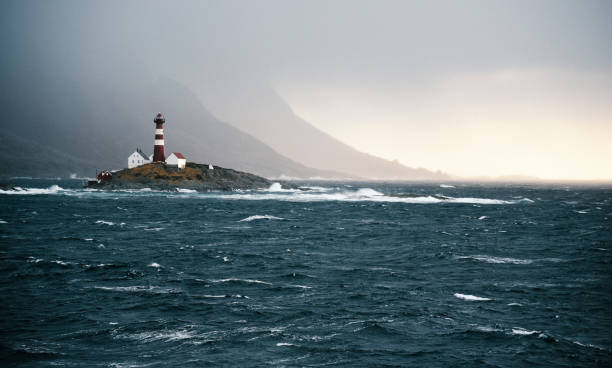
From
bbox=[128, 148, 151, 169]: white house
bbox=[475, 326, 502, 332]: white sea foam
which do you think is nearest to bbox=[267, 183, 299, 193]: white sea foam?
bbox=[128, 148, 151, 169]: white house

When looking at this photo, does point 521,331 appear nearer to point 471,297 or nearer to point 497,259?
point 471,297

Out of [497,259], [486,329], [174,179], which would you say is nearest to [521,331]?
[486,329]

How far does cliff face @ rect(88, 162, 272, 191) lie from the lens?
435 ft

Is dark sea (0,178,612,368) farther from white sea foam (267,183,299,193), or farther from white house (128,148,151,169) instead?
white sea foam (267,183,299,193)

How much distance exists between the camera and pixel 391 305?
23.3 m

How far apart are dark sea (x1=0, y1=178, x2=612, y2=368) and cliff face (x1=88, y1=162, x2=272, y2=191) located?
84.5 metres

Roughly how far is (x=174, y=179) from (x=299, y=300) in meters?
118

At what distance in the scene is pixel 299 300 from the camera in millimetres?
23922

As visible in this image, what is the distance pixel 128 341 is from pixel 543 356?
1488 centimetres

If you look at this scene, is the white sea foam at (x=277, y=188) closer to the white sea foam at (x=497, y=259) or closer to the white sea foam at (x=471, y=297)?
the white sea foam at (x=497, y=259)

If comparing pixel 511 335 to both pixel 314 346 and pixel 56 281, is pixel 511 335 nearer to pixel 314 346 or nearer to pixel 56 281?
pixel 314 346

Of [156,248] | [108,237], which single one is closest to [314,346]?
[156,248]

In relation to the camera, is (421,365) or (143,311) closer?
(421,365)

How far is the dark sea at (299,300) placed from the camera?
1702cm
